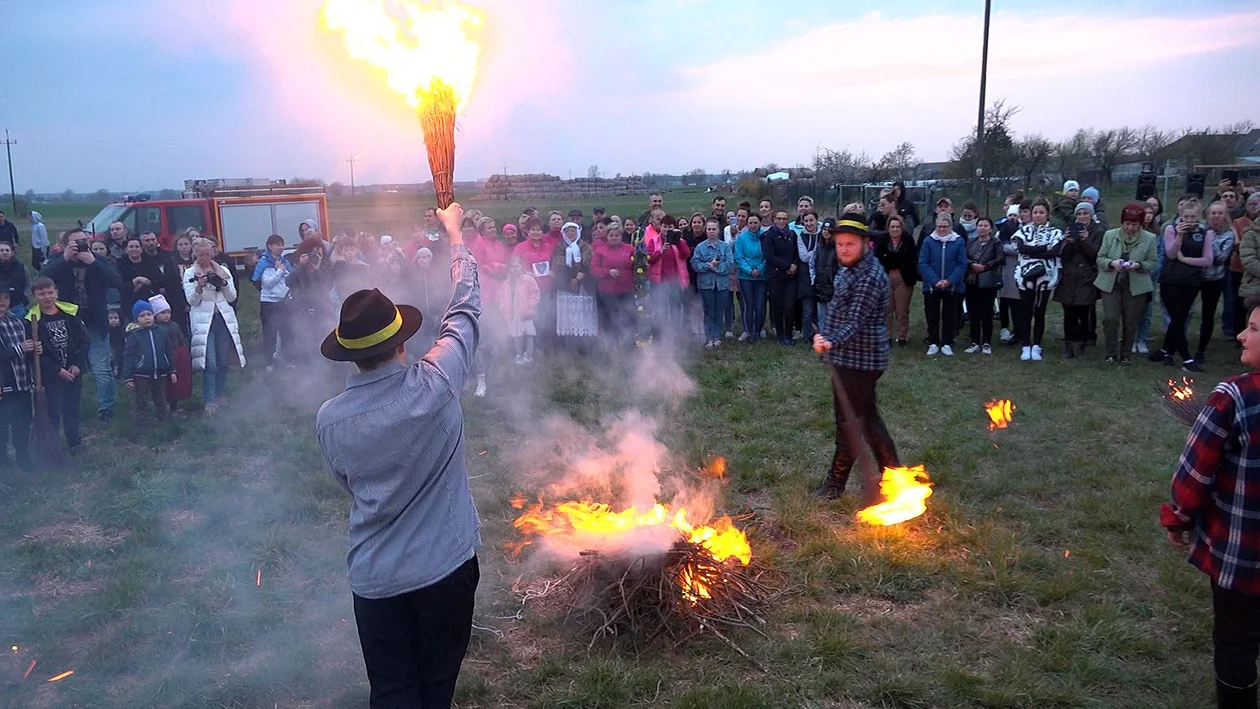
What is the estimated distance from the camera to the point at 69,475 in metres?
7.04

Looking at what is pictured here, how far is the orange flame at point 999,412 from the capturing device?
765cm

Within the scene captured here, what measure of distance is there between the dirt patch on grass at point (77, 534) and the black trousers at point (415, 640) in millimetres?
3621

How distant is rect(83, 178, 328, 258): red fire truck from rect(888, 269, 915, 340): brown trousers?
1371 cm

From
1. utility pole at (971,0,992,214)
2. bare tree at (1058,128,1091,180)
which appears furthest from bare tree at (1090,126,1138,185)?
utility pole at (971,0,992,214)

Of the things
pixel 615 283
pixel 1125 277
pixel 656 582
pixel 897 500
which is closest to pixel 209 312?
pixel 615 283

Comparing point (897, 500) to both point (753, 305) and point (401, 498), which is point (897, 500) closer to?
point (401, 498)

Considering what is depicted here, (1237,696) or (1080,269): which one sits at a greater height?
(1080,269)

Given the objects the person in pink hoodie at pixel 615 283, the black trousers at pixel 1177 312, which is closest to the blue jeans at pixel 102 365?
the person in pink hoodie at pixel 615 283

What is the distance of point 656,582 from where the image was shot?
14.3 ft

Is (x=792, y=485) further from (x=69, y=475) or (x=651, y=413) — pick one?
(x=69, y=475)

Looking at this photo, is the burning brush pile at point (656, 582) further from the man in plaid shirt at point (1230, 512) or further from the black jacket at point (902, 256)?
the black jacket at point (902, 256)

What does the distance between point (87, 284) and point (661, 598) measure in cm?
776

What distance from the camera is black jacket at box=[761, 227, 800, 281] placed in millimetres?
11125

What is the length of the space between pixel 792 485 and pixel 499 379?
4.61 metres
